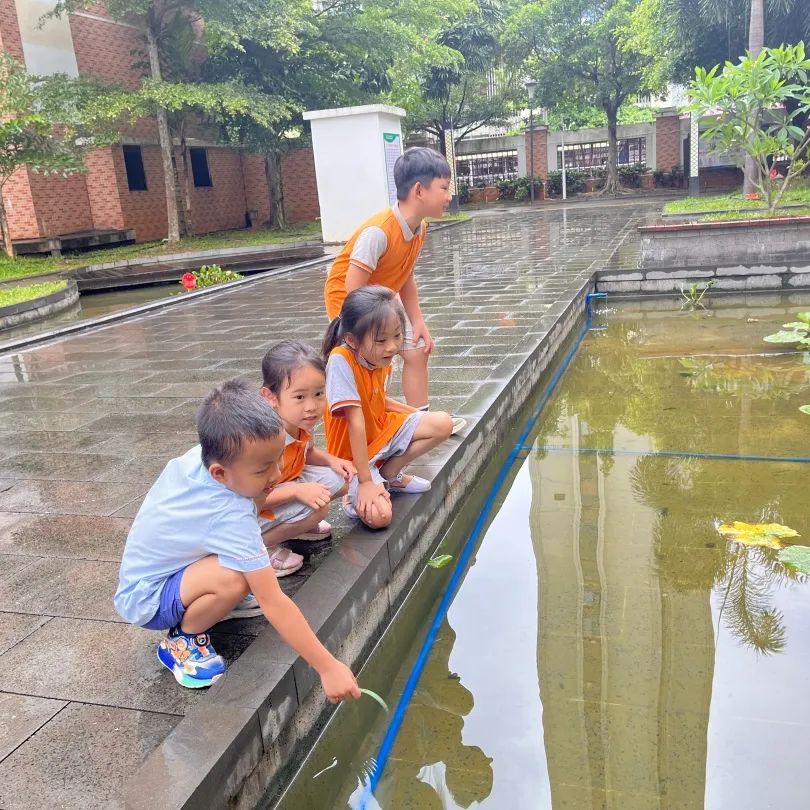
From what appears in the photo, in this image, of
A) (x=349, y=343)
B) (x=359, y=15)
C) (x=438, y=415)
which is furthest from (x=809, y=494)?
(x=359, y=15)

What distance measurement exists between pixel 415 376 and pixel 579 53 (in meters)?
23.0

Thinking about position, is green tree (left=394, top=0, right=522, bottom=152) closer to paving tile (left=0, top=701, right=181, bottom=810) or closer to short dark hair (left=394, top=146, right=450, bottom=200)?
short dark hair (left=394, top=146, right=450, bottom=200)

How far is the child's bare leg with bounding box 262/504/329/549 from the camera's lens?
2.46 m

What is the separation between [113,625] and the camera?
7.55 ft

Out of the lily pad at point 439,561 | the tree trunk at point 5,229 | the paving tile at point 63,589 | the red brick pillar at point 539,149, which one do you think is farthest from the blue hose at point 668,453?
the red brick pillar at point 539,149

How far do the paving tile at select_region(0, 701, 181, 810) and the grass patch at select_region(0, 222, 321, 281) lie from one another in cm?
1288

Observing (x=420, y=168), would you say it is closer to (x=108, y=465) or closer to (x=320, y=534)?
(x=320, y=534)

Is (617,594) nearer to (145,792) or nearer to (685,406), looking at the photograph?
(145,792)

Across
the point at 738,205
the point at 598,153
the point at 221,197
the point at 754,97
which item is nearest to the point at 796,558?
the point at 754,97

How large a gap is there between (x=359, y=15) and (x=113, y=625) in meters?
17.2

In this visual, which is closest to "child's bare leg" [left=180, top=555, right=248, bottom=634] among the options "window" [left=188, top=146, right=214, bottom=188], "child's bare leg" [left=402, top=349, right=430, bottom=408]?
"child's bare leg" [left=402, top=349, right=430, bottom=408]

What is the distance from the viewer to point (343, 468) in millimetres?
2691

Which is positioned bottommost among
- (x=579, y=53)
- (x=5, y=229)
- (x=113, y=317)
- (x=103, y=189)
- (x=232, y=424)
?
(x=113, y=317)

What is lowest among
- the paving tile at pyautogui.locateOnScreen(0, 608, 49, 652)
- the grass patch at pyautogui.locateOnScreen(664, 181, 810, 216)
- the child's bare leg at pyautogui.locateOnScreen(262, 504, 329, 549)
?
the paving tile at pyautogui.locateOnScreen(0, 608, 49, 652)
